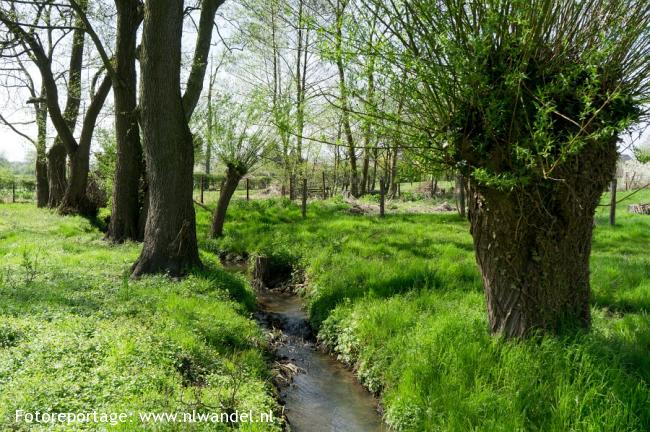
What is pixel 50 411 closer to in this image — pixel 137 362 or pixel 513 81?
pixel 137 362

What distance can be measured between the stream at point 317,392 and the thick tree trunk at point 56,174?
14372mm

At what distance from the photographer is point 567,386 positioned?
3.90m

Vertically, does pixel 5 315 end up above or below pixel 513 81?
below

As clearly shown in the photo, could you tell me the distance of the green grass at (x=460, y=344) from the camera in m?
3.85

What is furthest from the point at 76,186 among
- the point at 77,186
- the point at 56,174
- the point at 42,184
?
the point at 42,184

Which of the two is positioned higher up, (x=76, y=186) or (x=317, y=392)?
(x=76, y=186)

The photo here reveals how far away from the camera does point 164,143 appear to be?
27.7 ft

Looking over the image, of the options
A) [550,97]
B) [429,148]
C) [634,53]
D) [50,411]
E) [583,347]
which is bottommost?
[50,411]

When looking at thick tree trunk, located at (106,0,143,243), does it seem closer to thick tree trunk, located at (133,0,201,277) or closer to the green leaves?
thick tree trunk, located at (133,0,201,277)

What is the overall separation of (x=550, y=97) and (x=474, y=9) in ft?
3.36

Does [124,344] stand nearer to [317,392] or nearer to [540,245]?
[317,392]

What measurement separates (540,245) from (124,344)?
4146 millimetres

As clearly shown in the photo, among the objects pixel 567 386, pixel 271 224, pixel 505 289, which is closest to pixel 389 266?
pixel 505 289

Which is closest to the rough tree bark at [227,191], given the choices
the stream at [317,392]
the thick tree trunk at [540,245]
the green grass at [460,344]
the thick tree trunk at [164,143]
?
the green grass at [460,344]
